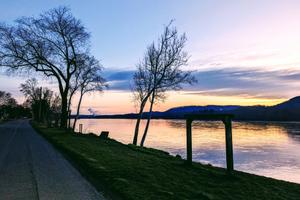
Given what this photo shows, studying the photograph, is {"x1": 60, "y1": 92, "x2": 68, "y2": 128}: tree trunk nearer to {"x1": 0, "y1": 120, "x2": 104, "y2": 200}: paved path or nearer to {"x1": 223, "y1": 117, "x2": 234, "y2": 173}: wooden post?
{"x1": 0, "y1": 120, "x2": 104, "y2": 200}: paved path

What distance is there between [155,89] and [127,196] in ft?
85.3

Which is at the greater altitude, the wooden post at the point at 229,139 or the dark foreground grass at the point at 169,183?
the wooden post at the point at 229,139

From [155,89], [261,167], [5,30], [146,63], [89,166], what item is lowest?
[261,167]

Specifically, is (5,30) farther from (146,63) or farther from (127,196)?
(127,196)

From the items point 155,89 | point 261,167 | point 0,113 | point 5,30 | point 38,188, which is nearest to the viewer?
point 38,188

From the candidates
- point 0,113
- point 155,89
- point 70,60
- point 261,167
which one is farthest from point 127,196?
point 0,113

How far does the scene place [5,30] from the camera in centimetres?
3997

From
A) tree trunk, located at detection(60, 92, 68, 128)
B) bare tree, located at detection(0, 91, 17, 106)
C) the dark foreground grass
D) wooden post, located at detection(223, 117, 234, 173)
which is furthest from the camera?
bare tree, located at detection(0, 91, 17, 106)

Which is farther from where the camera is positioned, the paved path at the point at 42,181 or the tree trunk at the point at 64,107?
the tree trunk at the point at 64,107

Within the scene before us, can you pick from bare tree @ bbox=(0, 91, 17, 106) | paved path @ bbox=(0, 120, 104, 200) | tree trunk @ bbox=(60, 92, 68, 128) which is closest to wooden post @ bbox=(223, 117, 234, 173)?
paved path @ bbox=(0, 120, 104, 200)

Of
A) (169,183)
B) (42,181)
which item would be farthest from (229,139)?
(42,181)

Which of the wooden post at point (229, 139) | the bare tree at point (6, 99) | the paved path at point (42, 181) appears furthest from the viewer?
the bare tree at point (6, 99)

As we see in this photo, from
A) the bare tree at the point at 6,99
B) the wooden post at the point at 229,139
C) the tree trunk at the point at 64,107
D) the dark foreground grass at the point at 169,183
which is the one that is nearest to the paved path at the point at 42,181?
the dark foreground grass at the point at 169,183

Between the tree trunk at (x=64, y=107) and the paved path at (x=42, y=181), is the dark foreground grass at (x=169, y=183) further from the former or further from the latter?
the tree trunk at (x=64, y=107)
